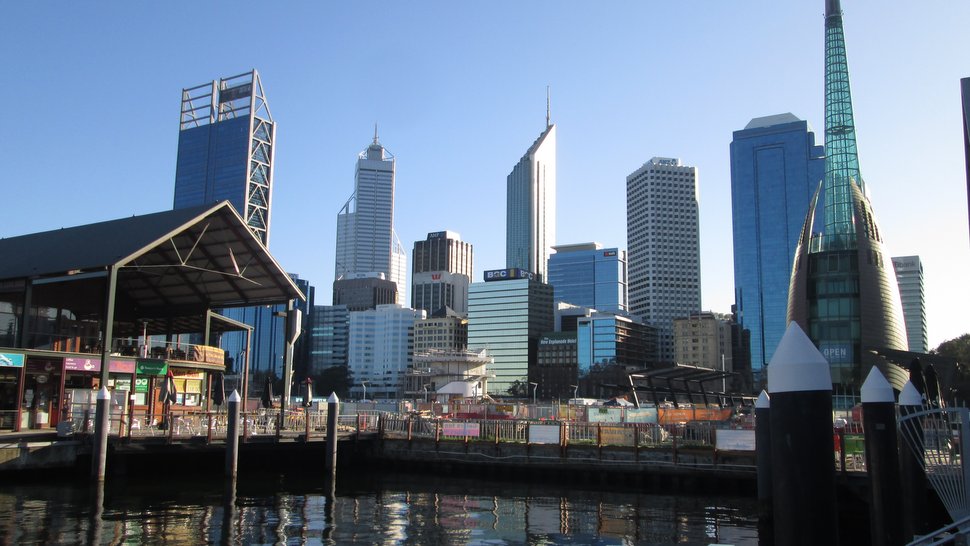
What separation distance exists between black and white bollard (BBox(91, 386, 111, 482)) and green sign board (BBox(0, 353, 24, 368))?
6860mm

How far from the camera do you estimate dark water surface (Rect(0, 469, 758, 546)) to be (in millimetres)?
20359

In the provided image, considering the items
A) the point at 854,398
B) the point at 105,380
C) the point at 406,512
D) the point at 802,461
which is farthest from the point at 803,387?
the point at 854,398

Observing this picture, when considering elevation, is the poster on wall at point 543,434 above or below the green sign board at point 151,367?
below

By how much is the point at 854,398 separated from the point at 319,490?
Answer: 7267 centimetres

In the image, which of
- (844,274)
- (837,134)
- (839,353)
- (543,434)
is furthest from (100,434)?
(837,134)

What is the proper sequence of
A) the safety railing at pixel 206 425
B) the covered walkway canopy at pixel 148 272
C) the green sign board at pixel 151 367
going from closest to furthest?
the safety railing at pixel 206 425 → the covered walkway canopy at pixel 148 272 → the green sign board at pixel 151 367

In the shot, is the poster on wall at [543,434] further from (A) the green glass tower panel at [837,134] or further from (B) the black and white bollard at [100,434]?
(A) the green glass tower panel at [837,134]

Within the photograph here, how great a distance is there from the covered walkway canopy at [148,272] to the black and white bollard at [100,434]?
21.2 feet

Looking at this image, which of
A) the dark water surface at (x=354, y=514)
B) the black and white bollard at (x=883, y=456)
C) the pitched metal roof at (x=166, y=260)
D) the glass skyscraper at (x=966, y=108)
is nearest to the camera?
the black and white bollard at (x=883, y=456)

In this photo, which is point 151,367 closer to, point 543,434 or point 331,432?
point 331,432

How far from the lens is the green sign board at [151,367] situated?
38128 millimetres

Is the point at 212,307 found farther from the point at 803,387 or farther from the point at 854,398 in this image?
the point at 854,398

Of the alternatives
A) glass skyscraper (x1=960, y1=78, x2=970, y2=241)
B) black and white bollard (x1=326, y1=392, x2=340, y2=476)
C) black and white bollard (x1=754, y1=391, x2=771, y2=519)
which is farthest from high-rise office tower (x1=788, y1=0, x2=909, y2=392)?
black and white bollard (x1=754, y1=391, x2=771, y2=519)

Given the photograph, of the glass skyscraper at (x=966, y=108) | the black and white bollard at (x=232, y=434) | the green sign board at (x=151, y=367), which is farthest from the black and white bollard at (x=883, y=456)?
the green sign board at (x=151, y=367)
